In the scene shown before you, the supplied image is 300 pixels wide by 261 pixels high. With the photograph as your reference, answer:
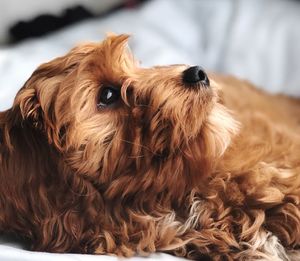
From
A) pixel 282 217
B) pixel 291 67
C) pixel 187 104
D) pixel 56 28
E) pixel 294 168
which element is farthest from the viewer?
pixel 56 28

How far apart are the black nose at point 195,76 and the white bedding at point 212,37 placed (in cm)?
115

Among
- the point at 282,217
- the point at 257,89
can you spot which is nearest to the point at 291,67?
the point at 257,89

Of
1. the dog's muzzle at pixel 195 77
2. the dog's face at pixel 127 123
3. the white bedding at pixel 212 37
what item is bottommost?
the white bedding at pixel 212 37

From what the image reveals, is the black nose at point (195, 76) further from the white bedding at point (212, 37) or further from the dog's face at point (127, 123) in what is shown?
the white bedding at point (212, 37)

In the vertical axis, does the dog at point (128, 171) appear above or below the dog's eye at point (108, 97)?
below

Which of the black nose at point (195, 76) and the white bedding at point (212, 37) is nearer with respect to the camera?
the black nose at point (195, 76)

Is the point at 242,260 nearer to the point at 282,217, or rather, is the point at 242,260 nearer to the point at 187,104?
the point at 282,217

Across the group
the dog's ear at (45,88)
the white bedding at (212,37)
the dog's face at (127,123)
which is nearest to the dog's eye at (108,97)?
the dog's face at (127,123)

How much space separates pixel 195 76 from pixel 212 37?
1525 millimetres

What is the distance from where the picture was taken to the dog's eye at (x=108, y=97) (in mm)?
1708

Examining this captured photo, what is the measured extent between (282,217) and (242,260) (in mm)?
160

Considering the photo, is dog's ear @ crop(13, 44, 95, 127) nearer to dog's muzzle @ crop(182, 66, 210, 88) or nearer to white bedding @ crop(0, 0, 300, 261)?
dog's muzzle @ crop(182, 66, 210, 88)

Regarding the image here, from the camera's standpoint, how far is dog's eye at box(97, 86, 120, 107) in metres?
1.71

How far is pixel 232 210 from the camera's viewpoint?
177 cm
